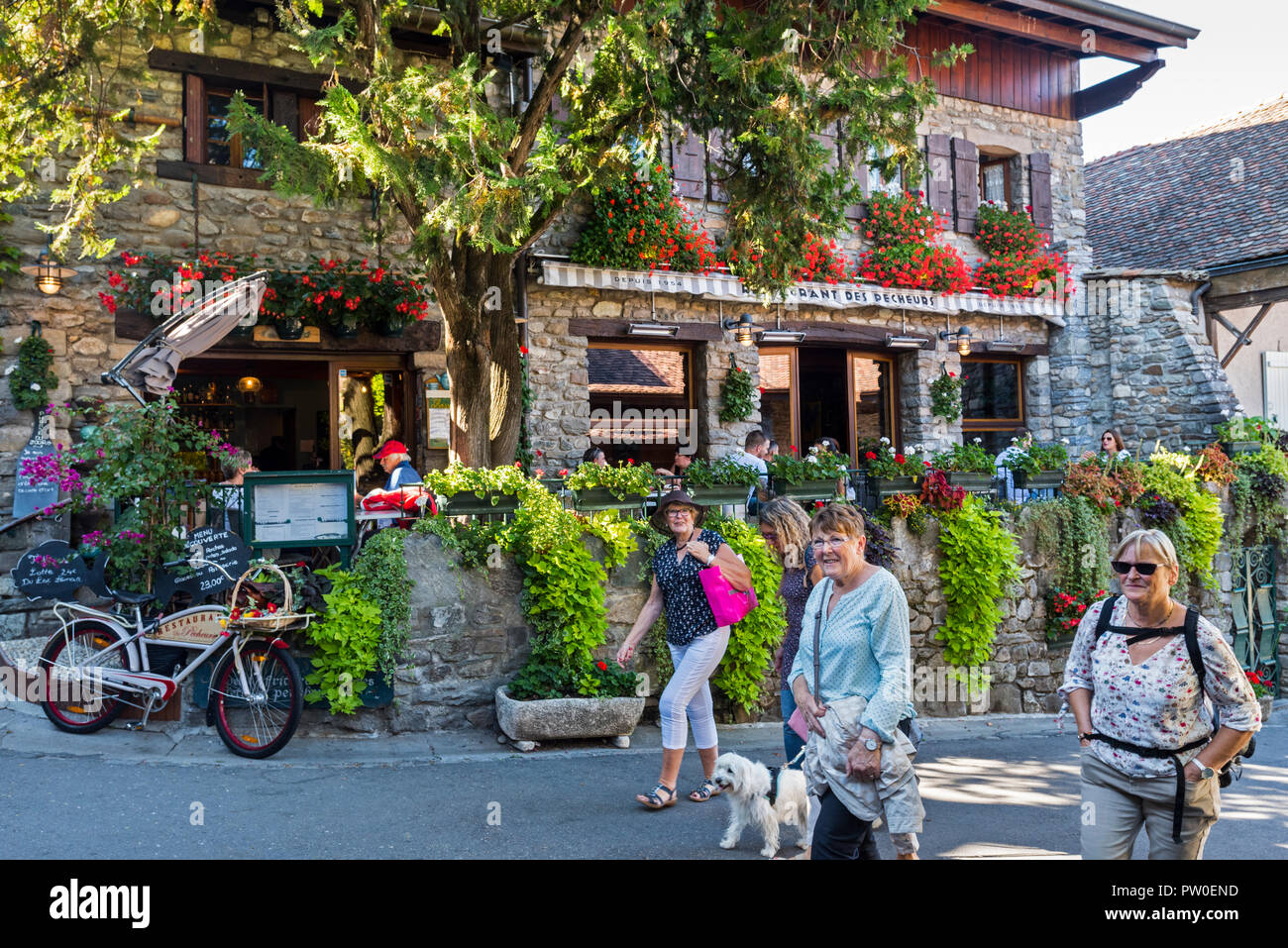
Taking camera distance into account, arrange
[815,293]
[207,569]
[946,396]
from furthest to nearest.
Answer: [946,396], [815,293], [207,569]

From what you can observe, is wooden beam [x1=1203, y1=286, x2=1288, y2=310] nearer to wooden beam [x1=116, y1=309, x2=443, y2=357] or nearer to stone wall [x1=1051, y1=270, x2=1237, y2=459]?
stone wall [x1=1051, y1=270, x2=1237, y2=459]

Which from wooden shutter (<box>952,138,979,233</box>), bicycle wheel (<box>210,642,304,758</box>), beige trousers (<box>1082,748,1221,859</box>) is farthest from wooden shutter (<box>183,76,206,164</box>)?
wooden shutter (<box>952,138,979,233</box>)

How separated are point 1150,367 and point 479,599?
1207 centimetres

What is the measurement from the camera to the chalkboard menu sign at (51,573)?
689 cm

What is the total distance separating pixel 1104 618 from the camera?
3.73 m

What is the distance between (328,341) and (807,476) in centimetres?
524

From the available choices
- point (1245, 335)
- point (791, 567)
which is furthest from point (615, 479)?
point (1245, 335)

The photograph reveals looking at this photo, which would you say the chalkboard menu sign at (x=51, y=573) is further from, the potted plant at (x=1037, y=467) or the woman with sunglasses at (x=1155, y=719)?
the potted plant at (x=1037, y=467)

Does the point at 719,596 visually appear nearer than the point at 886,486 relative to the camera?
Yes

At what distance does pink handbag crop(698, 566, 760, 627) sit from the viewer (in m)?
5.52

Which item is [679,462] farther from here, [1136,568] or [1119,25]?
[1119,25]

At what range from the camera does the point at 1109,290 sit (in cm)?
1559

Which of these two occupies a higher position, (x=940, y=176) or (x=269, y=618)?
(x=940, y=176)
